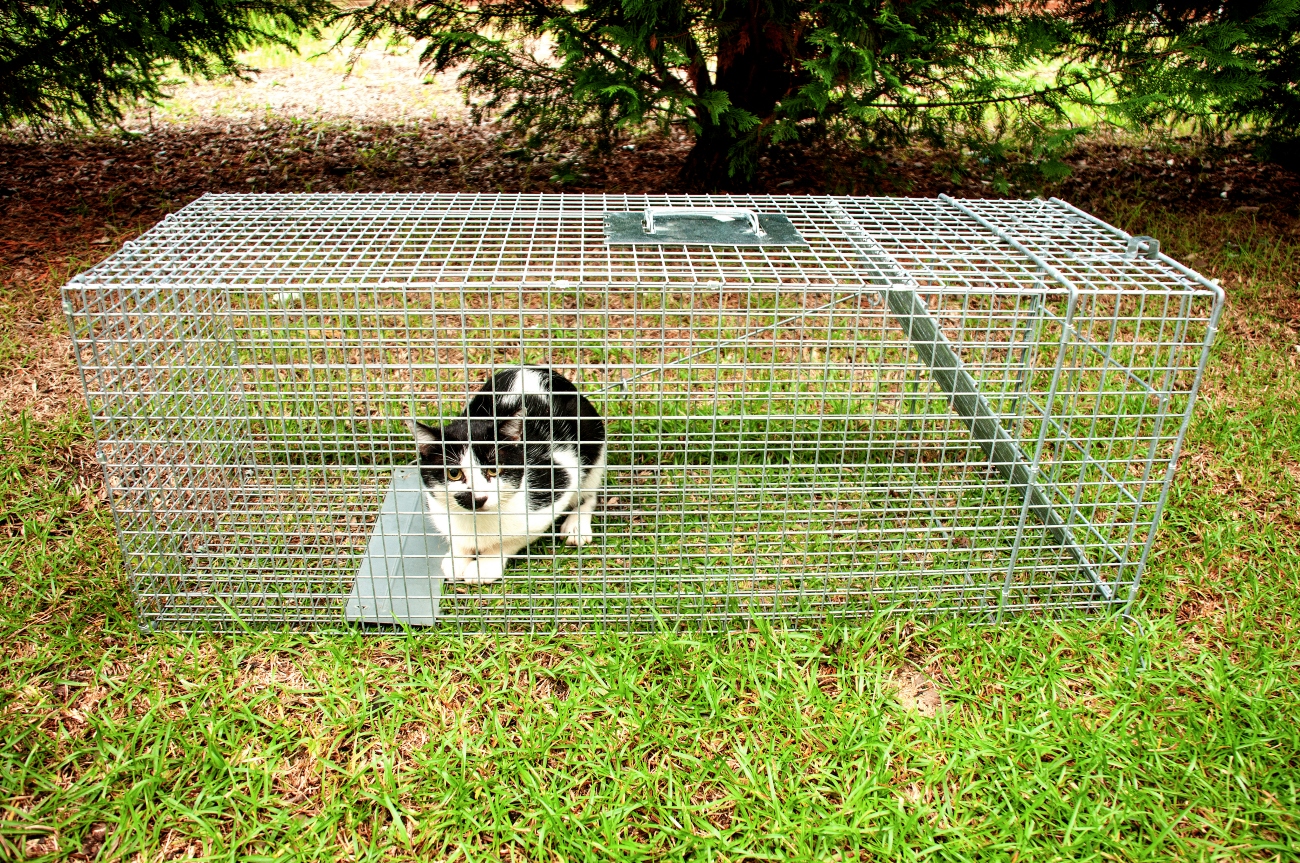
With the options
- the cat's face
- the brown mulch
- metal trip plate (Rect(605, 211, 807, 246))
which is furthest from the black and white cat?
the brown mulch

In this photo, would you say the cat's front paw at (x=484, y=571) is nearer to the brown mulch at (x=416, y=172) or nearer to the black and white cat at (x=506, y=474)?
the black and white cat at (x=506, y=474)

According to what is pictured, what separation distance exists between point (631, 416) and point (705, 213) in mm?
755

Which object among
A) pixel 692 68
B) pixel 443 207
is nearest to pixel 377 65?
pixel 692 68

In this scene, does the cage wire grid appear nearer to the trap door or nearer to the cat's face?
the trap door

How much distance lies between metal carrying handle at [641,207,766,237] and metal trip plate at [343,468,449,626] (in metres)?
1.09

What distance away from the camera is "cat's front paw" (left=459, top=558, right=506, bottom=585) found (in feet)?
8.75

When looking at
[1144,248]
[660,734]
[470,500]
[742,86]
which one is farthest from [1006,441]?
[742,86]

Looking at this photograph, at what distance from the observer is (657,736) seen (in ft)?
7.05

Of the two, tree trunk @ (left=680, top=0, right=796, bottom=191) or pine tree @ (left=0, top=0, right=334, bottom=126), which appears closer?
tree trunk @ (left=680, top=0, right=796, bottom=191)

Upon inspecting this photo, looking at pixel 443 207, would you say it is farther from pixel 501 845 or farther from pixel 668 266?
pixel 501 845

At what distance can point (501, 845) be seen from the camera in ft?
6.23

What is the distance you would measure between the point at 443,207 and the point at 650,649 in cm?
164

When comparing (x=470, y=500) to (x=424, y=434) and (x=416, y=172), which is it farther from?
(x=416, y=172)

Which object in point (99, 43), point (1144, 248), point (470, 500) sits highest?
point (99, 43)
